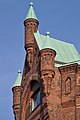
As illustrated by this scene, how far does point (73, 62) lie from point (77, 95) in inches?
137

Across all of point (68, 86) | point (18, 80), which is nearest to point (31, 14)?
point (18, 80)

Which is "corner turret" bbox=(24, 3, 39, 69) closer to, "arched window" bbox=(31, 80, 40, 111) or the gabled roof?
the gabled roof

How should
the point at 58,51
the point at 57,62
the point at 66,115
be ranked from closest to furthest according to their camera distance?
1. the point at 66,115
2. the point at 57,62
3. the point at 58,51

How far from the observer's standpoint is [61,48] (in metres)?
49.9

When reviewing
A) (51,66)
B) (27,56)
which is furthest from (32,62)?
(51,66)

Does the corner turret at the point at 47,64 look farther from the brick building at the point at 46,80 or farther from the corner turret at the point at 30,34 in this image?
the corner turret at the point at 30,34

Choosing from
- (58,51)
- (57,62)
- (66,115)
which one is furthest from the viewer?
(58,51)

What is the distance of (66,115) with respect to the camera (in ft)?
140

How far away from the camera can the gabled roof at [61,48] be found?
4634cm

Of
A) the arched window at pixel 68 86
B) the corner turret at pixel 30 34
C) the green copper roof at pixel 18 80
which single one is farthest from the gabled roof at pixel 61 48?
the green copper roof at pixel 18 80

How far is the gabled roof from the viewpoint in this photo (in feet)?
152

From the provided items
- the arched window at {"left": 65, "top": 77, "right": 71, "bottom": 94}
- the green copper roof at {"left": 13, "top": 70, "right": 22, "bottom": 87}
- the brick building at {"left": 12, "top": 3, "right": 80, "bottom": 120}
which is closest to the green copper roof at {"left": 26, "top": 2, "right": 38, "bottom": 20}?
the brick building at {"left": 12, "top": 3, "right": 80, "bottom": 120}

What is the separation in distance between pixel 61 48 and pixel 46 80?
7221 millimetres

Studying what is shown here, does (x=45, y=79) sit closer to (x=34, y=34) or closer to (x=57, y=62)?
(x=57, y=62)
